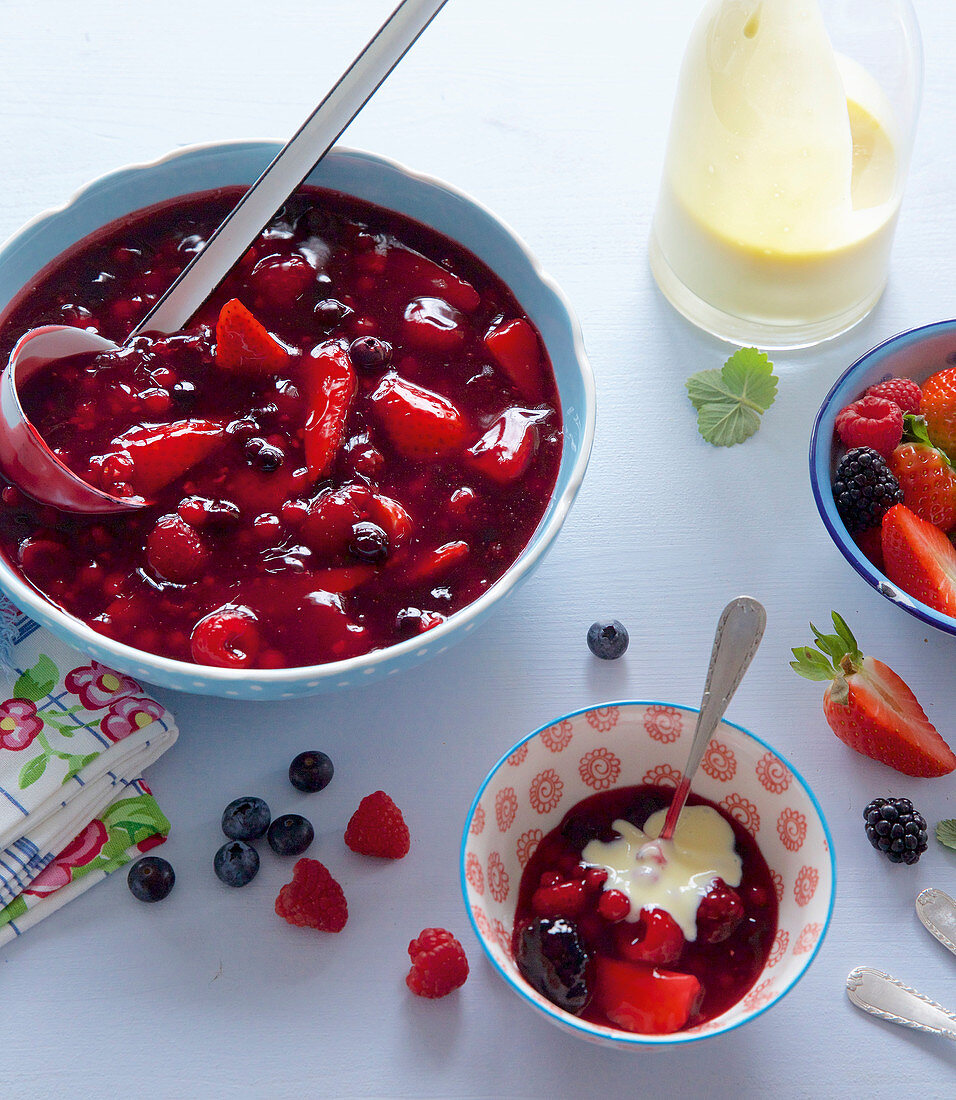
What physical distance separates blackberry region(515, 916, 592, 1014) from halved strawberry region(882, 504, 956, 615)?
629 mm

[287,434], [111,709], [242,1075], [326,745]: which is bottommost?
[242,1075]

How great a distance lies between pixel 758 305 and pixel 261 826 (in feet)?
3.36

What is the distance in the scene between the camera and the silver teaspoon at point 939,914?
137 cm

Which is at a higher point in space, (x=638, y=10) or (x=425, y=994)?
(x=638, y=10)

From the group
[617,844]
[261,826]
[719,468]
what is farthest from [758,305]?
[261,826]

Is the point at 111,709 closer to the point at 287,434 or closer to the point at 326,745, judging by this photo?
the point at 326,745

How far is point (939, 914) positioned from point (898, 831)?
11cm

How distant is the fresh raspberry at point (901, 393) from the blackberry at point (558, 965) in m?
0.86

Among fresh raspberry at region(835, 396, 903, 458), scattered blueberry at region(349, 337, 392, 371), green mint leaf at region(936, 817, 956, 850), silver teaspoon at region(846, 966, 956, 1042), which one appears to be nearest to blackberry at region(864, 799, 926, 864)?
green mint leaf at region(936, 817, 956, 850)

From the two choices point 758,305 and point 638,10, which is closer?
point 758,305

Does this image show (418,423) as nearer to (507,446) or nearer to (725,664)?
(507,446)

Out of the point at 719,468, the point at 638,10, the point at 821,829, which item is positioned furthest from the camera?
the point at 638,10

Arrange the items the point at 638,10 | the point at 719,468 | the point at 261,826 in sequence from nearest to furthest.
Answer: the point at 261,826 → the point at 719,468 → the point at 638,10

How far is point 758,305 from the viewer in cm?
175
